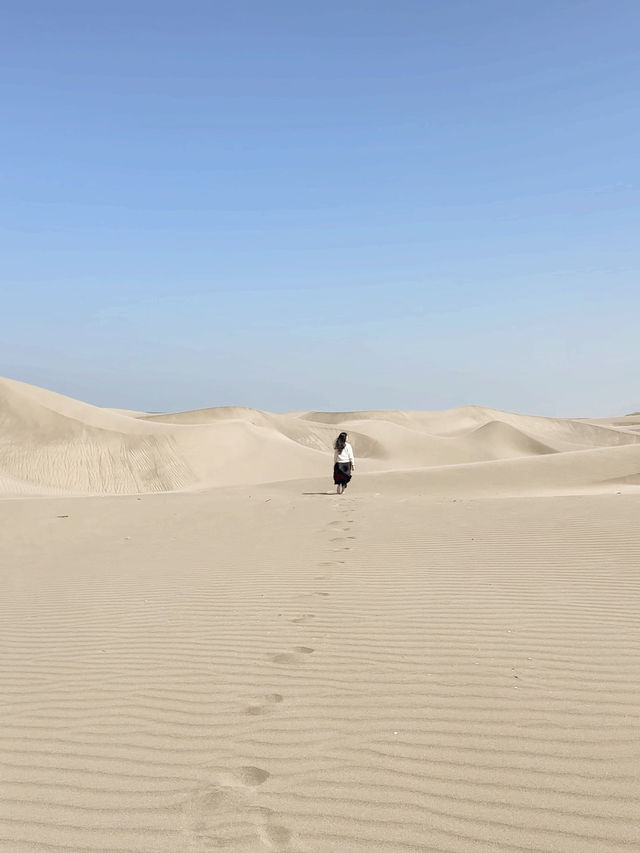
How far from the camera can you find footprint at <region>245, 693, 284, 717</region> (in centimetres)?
380

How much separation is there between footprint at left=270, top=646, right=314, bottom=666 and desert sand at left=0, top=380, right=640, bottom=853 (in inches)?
0.9

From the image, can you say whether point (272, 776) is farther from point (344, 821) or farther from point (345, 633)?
point (345, 633)

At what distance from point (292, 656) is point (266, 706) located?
81 centimetres

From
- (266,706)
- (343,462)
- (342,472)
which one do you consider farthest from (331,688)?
(342,472)

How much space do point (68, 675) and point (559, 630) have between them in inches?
140

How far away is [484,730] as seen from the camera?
3418 mm

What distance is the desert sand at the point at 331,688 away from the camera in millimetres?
2785

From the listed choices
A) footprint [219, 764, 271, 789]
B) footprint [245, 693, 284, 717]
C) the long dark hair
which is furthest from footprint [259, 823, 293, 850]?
the long dark hair

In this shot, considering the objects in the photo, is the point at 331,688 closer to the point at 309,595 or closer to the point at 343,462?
the point at 309,595

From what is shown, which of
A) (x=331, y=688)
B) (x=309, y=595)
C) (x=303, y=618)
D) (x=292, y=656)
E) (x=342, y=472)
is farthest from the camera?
(x=342, y=472)

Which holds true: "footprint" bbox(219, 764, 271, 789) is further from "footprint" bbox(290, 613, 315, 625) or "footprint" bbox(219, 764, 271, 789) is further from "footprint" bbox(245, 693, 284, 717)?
"footprint" bbox(290, 613, 315, 625)

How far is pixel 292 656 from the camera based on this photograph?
15.4 ft

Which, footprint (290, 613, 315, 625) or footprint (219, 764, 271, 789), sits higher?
footprint (290, 613, 315, 625)

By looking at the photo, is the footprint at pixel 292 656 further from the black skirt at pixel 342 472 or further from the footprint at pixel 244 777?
the black skirt at pixel 342 472
